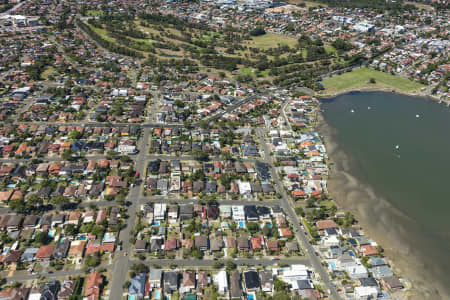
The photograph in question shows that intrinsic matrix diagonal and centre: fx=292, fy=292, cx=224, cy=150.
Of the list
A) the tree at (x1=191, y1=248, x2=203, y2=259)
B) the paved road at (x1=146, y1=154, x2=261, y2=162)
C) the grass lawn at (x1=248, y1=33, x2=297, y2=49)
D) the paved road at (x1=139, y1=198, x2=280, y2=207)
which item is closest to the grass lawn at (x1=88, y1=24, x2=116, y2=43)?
the grass lawn at (x1=248, y1=33, x2=297, y2=49)

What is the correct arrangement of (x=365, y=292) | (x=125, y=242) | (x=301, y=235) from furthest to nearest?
(x=301, y=235) < (x=125, y=242) < (x=365, y=292)

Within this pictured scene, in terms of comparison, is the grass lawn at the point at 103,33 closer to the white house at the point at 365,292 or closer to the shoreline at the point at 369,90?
the shoreline at the point at 369,90

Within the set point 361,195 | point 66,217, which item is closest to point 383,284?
point 361,195

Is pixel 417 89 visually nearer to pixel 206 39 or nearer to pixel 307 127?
pixel 307 127

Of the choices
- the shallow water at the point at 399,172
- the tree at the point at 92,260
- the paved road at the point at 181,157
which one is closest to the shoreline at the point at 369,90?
the shallow water at the point at 399,172

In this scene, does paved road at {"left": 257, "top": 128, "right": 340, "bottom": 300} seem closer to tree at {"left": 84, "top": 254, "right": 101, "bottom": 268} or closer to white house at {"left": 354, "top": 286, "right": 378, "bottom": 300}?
white house at {"left": 354, "top": 286, "right": 378, "bottom": 300}

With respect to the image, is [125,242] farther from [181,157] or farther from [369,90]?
[369,90]

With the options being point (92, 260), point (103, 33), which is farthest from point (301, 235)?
point (103, 33)
